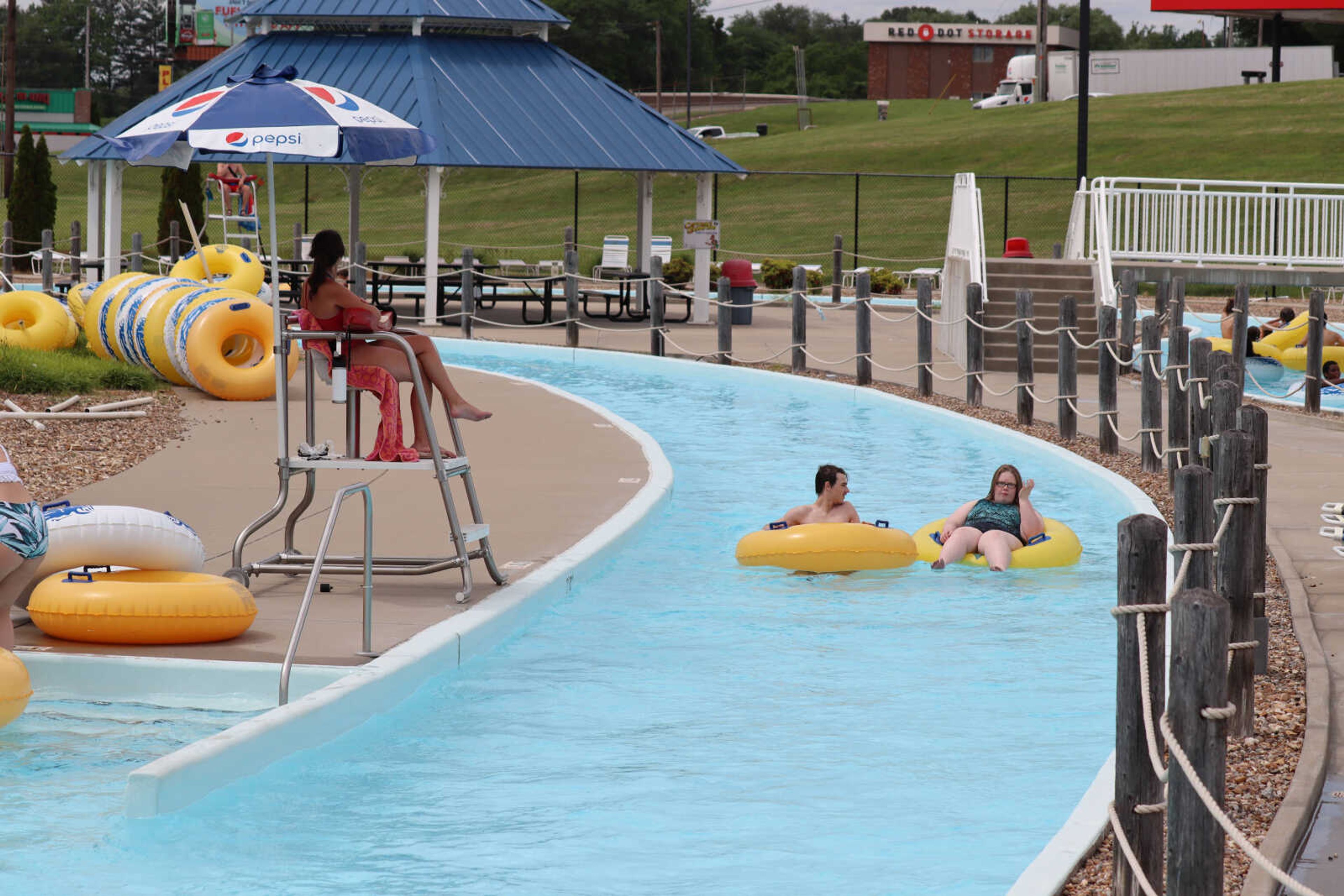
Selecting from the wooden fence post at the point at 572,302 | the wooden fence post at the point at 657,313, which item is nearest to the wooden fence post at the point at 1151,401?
the wooden fence post at the point at 657,313

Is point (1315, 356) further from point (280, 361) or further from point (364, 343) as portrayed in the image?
point (280, 361)

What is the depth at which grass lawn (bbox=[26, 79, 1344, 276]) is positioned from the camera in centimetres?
5431

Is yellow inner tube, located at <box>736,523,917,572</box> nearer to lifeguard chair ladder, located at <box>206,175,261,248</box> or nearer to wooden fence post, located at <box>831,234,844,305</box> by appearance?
lifeguard chair ladder, located at <box>206,175,261,248</box>

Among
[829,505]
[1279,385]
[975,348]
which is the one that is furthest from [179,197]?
[829,505]

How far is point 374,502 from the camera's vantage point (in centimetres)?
1140

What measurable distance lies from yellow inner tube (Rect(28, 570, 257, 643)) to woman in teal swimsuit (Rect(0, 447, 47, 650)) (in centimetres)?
48

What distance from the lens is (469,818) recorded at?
20.5 ft

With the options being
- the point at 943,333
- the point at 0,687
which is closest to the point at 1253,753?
the point at 0,687

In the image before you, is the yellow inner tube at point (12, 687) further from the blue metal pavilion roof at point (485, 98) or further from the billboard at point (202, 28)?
the billboard at point (202, 28)

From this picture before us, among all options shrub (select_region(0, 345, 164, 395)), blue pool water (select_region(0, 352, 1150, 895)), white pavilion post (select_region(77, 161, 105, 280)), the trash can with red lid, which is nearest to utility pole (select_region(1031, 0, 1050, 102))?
the trash can with red lid

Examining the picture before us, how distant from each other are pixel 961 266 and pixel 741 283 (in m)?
5.05

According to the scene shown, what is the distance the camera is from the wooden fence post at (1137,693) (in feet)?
14.8

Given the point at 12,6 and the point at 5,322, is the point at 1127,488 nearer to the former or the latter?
the point at 5,322

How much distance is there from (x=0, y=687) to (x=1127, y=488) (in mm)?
8757
